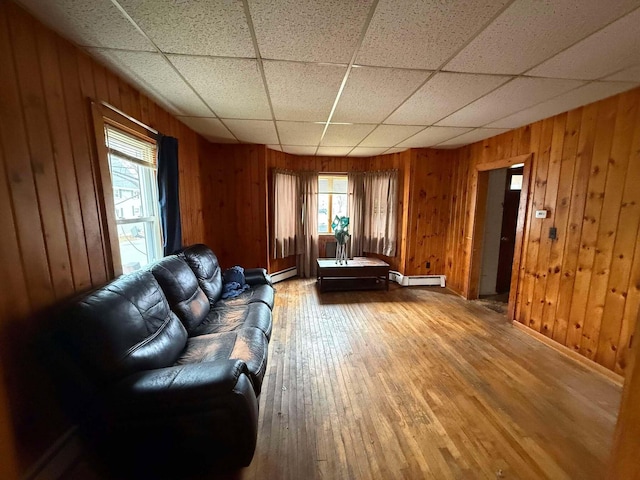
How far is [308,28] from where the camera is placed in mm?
1311

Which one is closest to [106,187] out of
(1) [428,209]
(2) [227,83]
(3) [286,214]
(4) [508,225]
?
(2) [227,83]

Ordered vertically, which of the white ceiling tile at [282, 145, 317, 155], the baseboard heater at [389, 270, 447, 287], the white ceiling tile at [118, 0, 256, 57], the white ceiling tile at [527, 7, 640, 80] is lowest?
the baseboard heater at [389, 270, 447, 287]

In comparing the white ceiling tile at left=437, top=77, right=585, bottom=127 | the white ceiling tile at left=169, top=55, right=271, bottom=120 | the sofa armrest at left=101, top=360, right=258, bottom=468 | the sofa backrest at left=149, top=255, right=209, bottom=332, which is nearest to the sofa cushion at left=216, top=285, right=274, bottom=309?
the sofa backrest at left=149, top=255, right=209, bottom=332

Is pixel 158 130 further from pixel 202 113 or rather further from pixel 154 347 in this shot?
pixel 154 347

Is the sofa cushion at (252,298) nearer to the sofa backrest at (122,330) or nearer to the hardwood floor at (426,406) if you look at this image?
the hardwood floor at (426,406)

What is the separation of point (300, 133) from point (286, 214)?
5.39ft

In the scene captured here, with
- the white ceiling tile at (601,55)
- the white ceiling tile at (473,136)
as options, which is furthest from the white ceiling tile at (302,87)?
the white ceiling tile at (473,136)

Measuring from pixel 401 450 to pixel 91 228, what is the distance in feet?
7.56

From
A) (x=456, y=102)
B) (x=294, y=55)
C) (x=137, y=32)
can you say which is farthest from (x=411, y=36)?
(x=137, y=32)

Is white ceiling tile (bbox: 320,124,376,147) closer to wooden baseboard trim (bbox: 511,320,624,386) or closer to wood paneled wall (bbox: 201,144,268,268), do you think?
wood paneled wall (bbox: 201,144,268,268)

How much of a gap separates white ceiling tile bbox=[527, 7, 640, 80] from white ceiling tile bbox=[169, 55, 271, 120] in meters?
1.91

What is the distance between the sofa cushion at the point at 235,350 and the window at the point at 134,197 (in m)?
0.88

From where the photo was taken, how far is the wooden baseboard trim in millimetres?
2035

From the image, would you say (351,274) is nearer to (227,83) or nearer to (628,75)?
(227,83)
